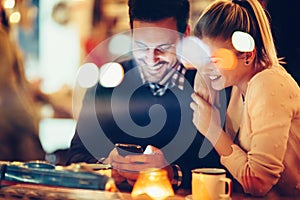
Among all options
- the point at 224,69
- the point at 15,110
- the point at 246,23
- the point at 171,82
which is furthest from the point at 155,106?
the point at 15,110

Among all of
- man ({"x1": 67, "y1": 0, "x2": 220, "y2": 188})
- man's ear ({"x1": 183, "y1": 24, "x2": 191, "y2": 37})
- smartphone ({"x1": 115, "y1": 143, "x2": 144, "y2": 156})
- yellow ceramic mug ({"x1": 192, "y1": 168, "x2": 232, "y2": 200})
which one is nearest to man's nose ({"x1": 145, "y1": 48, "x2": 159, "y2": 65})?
man ({"x1": 67, "y1": 0, "x2": 220, "y2": 188})

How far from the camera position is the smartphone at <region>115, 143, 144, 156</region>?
168cm

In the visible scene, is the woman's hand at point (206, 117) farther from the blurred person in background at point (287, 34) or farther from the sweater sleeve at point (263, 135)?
the blurred person in background at point (287, 34)

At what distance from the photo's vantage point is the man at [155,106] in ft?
5.41

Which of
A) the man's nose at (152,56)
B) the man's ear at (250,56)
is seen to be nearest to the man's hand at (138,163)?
the man's nose at (152,56)

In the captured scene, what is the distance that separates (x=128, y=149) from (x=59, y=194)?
0.26m

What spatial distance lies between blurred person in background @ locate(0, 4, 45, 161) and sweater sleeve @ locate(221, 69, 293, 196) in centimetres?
67

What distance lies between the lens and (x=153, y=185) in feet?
5.34

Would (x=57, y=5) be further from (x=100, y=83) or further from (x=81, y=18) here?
(x=100, y=83)

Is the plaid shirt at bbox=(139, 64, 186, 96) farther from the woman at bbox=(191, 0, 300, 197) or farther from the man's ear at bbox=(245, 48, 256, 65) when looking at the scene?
the man's ear at bbox=(245, 48, 256, 65)

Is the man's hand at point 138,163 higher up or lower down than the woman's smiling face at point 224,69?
lower down

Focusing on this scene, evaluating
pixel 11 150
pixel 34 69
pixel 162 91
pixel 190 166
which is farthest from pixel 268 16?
pixel 11 150

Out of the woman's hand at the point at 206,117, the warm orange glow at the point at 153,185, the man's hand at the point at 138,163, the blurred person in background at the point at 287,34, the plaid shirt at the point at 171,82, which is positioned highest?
the blurred person in background at the point at 287,34

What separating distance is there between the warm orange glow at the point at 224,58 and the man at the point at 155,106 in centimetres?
9
